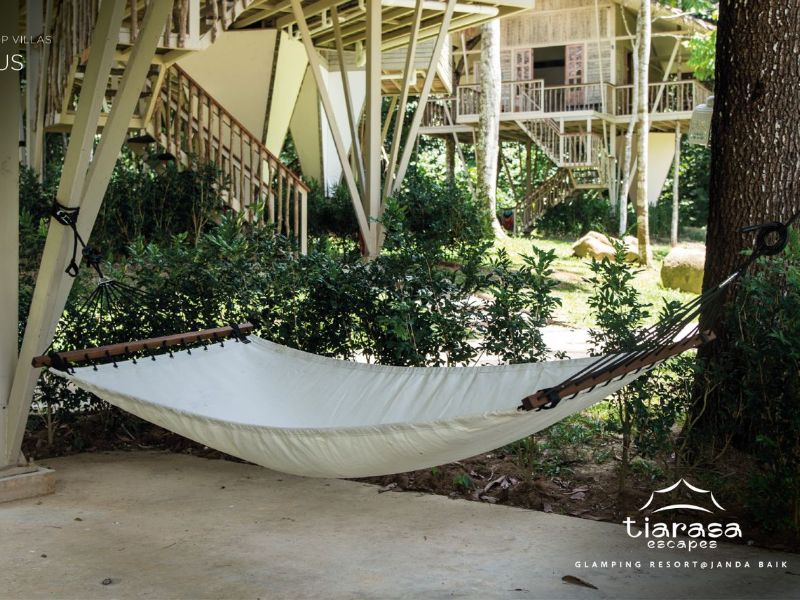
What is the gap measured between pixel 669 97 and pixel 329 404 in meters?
18.2

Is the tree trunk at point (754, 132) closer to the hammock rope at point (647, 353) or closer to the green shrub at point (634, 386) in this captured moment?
the green shrub at point (634, 386)

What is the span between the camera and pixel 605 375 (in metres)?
2.90

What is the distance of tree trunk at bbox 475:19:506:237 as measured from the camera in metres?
14.9

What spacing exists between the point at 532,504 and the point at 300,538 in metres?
1.06

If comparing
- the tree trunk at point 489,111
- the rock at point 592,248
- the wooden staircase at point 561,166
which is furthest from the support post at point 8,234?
the wooden staircase at point 561,166

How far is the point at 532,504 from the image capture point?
13.3ft

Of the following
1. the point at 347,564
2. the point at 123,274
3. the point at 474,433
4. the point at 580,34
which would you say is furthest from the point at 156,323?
the point at 580,34

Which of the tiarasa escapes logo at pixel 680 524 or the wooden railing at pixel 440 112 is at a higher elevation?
the wooden railing at pixel 440 112

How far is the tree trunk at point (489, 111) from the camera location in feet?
48.9

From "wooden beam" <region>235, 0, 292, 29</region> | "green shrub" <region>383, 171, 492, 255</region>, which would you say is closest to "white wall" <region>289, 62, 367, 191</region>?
"wooden beam" <region>235, 0, 292, 29</region>

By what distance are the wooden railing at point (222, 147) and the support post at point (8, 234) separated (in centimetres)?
612

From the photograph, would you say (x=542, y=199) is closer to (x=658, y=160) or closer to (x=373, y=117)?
(x=658, y=160)

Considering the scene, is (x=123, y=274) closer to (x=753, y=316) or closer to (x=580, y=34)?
(x=753, y=316)

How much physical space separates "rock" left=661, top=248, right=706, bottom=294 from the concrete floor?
872 centimetres
